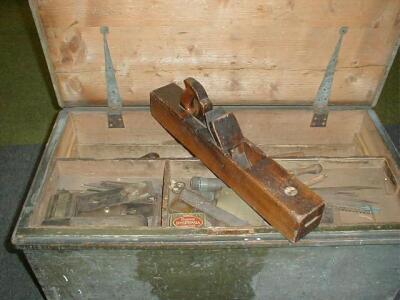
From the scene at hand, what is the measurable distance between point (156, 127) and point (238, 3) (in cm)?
55

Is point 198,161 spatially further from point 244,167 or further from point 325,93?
point 325,93

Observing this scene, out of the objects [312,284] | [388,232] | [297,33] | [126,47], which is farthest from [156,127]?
[388,232]

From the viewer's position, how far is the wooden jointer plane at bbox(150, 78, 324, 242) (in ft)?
3.00

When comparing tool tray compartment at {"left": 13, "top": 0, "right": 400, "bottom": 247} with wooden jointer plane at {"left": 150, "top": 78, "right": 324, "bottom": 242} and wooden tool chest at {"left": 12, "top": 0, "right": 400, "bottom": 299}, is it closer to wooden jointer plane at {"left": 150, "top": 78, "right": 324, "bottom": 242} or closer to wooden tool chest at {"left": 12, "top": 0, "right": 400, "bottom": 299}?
wooden tool chest at {"left": 12, "top": 0, "right": 400, "bottom": 299}

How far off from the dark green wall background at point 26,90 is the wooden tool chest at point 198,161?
951 millimetres

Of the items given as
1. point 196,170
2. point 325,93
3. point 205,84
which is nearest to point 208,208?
point 196,170

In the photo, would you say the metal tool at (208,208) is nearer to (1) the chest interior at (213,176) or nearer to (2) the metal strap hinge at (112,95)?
(1) the chest interior at (213,176)

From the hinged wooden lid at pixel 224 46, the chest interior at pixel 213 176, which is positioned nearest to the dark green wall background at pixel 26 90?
the chest interior at pixel 213 176

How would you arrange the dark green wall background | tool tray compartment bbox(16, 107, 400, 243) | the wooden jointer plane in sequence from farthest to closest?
the dark green wall background < tool tray compartment bbox(16, 107, 400, 243) < the wooden jointer plane

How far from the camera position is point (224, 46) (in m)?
1.26

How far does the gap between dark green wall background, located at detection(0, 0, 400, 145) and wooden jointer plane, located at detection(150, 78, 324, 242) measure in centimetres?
138

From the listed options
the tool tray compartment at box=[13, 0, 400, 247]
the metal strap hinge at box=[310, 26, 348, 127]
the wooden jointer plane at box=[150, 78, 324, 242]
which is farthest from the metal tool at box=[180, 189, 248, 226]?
the metal strap hinge at box=[310, 26, 348, 127]

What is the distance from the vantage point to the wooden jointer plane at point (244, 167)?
0.92 meters

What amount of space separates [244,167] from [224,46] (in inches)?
17.6
